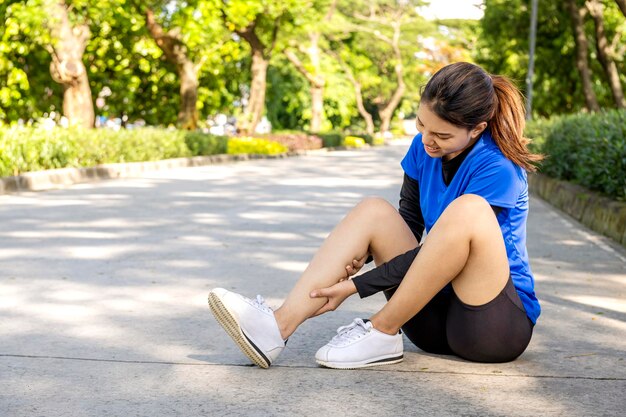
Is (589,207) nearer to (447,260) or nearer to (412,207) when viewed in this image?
(412,207)

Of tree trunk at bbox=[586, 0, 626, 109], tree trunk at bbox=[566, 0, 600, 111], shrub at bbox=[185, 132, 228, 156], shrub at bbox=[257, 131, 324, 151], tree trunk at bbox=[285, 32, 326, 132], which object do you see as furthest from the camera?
tree trunk at bbox=[285, 32, 326, 132]

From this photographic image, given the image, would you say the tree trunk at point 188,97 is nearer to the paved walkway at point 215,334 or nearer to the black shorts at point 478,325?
the paved walkway at point 215,334

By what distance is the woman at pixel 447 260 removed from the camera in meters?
4.06

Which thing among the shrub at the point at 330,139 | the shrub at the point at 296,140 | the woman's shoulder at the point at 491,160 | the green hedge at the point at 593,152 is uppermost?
the woman's shoulder at the point at 491,160

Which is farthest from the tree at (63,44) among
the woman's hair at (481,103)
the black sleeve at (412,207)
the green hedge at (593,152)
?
the woman's hair at (481,103)

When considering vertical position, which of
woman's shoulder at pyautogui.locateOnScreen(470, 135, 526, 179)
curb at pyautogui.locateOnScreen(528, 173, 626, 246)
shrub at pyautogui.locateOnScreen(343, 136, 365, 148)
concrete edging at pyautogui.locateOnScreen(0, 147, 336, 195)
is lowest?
shrub at pyautogui.locateOnScreen(343, 136, 365, 148)

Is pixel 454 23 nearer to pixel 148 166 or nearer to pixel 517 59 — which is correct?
pixel 517 59

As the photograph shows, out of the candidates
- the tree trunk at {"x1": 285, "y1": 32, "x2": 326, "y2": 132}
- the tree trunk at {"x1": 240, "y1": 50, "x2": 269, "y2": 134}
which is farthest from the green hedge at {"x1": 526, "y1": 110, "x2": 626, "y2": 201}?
the tree trunk at {"x1": 285, "y1": 32, "x2": 326, "y2": 132}

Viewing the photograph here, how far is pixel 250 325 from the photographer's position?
423 cm

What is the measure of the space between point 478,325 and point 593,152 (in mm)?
8330

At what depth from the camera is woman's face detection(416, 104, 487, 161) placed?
413cm

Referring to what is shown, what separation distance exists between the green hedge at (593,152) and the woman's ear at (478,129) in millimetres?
6553

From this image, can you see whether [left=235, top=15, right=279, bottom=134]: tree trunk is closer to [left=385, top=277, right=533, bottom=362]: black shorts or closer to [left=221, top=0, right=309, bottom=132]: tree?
[left=221, top=0, right=309, bottom=132]: tree

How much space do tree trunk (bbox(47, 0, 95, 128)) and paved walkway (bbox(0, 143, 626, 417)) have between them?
46.2 feet
